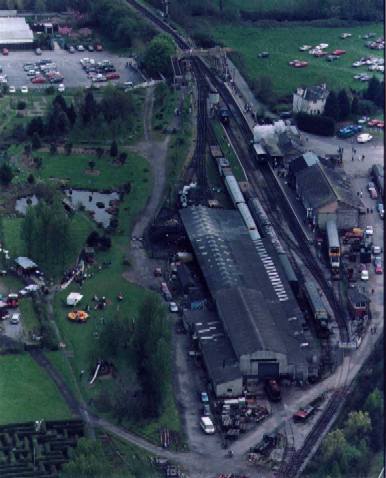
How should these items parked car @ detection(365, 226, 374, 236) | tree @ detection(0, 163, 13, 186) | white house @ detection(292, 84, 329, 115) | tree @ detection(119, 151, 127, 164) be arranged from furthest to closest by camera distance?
white house @ detection(292, 84, 329, 115) → tree @ detection(119, 151, 127, 164) → tree @ detection(0, 163, 13, 186) → parked car @ detection(365, 226, 374, 236)

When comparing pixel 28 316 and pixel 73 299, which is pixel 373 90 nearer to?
pixel 73 299

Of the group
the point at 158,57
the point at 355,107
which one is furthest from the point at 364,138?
the point at 158,57

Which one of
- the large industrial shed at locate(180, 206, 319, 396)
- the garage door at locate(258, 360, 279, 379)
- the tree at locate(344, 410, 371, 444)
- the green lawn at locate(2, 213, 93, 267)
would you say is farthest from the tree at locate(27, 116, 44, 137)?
the tree at locate(344, 410, 371, 444)

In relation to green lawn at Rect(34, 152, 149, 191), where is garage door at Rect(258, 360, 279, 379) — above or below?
above

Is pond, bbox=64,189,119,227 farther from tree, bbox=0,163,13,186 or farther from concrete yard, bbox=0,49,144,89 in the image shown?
concrete yard, bbox=0,49,144,89

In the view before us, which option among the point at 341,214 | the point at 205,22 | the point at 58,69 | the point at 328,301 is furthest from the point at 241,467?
the point at 205,22

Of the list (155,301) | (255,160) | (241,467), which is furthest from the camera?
(255,160)

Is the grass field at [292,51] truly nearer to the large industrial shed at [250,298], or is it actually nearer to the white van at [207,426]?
the large industrial shed at [250,298]

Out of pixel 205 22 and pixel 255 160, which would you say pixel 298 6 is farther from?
pixel 255 160
